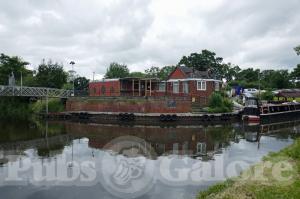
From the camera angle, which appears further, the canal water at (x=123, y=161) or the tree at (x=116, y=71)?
the tree at (x=116, y=71)

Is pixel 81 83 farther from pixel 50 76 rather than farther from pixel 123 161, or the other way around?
pixel 123 161

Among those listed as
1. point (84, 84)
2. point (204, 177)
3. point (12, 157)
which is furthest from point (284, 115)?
point (84, 84)

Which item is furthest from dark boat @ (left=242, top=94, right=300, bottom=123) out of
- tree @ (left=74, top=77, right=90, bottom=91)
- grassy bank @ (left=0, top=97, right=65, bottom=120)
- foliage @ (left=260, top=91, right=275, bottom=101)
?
tree @ (left=74, top=77, right=90, bottom=91)

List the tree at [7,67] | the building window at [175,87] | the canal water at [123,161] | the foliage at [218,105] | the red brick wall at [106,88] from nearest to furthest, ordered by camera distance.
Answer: the canal water at [123,161], the foliage at [218,105], the red brick wall at [106,88], the building window at [175,87], the tree at [7,67]

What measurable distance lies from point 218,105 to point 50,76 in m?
36.4

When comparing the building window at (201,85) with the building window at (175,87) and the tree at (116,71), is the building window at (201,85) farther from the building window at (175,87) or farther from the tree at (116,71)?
the tree at (116,71)

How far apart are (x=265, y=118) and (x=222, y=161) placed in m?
27.8

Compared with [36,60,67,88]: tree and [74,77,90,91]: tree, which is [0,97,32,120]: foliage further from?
[74,77,90,91]: tree

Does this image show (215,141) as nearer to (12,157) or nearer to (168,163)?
(168,163)

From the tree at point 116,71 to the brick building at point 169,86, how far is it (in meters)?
34.3

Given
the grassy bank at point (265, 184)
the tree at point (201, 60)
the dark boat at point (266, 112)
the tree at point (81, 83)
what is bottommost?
the grassy bank at point (265, 184)

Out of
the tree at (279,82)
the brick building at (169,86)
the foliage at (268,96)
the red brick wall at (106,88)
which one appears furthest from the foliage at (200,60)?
the red brick wall at (106,88)

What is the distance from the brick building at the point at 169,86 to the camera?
4925 centimetres

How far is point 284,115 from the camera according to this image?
159ft
